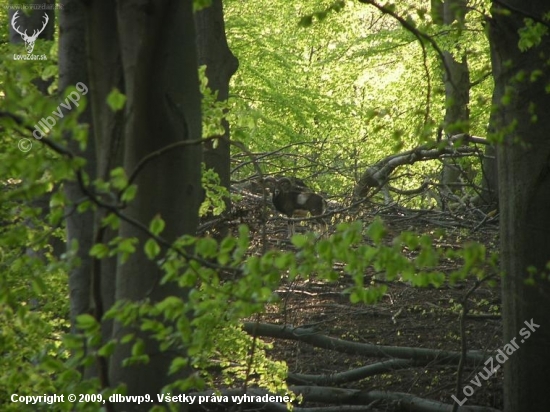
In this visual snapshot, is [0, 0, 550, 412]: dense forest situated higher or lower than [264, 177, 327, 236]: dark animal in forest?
lower

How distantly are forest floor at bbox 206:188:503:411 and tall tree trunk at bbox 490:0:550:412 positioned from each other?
90 centimetres

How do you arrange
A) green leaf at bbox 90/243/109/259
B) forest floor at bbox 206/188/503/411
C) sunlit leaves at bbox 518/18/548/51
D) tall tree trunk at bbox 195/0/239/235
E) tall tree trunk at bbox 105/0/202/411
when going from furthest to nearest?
tall tree trunk at bbox 195/0/239/235, forest floor at bbox 206/188/503/411, sunlit leaves at bbox 518/18/548/51, tall tree trunk at bbox 105/0/202/411, green leaf at bbox 90/243/109/259

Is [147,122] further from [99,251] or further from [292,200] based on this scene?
[292,200]

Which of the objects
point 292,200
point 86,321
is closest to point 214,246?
point 86,321

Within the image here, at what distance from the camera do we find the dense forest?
3.21m

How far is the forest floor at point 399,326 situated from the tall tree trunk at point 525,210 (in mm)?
903

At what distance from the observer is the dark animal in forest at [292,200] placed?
1266 centimetres

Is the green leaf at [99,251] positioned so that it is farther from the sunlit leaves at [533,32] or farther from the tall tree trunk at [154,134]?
the sunlit leaves at [533,32]

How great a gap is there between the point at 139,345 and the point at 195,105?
1308 millimetres

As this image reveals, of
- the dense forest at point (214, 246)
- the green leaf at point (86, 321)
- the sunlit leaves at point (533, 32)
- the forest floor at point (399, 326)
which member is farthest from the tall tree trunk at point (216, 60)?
the green leaf at point (86, 321)

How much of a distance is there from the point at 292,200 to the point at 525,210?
6.49 m

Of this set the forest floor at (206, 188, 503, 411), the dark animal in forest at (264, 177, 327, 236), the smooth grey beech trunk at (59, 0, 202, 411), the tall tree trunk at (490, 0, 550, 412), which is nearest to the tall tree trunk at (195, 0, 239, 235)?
the forest floor at (206, 188, 503, 411)

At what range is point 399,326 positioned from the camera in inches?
374

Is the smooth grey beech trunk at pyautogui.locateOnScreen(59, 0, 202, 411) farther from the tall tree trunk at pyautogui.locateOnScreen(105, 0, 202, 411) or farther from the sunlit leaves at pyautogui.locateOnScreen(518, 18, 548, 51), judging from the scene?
the sunlit leaves at pyautogui.locateOnScreen(518, 18, 548, 51)
